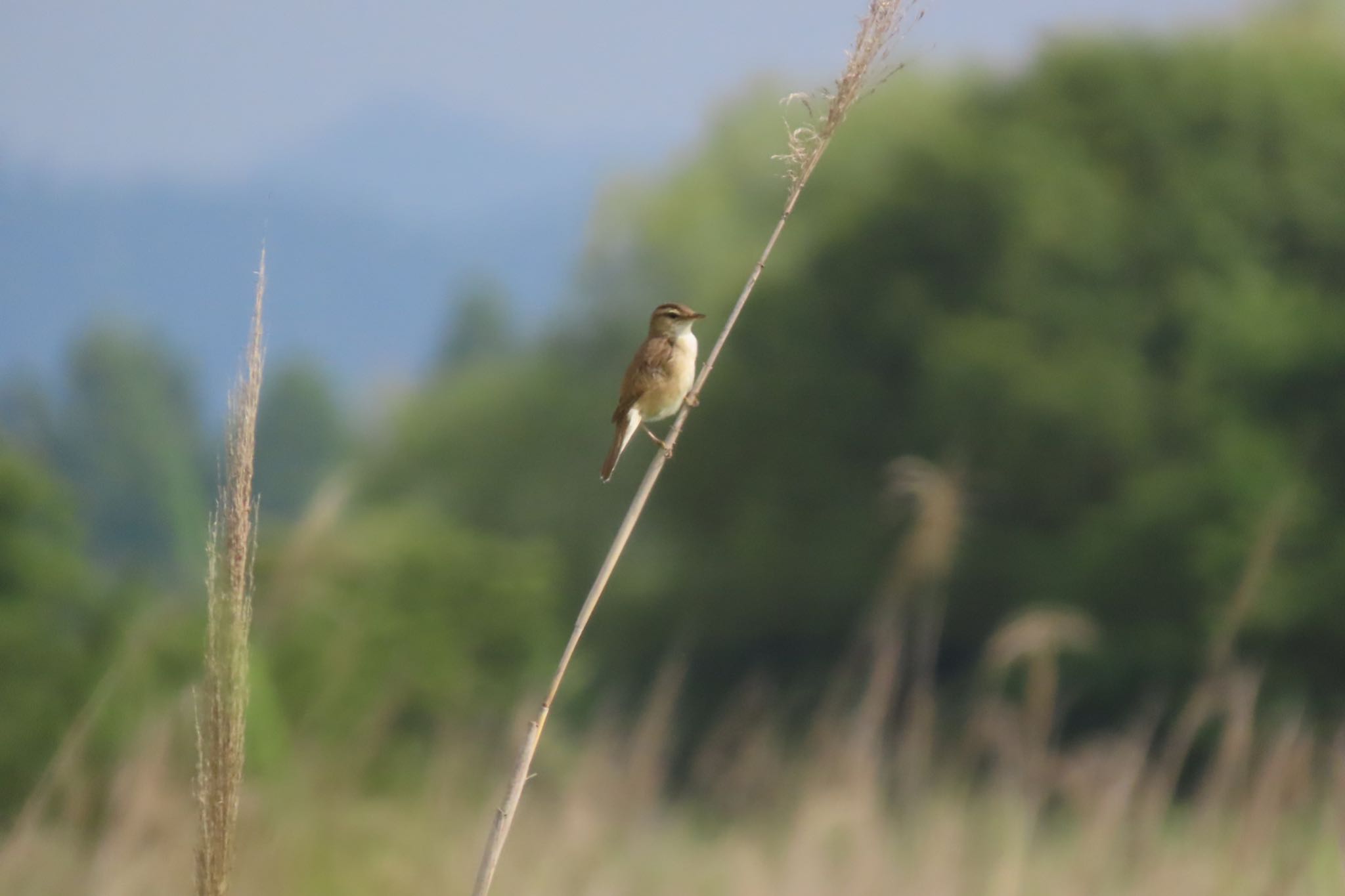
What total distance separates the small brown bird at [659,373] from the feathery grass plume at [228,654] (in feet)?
6.65

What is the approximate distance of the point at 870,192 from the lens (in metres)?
24.4

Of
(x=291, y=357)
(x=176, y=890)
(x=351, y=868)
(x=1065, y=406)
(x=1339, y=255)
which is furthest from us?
(x=291, y=357)

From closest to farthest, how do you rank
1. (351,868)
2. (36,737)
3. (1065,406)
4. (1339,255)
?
(351,868) < (36,737) < (1065,406) < (1339,255)

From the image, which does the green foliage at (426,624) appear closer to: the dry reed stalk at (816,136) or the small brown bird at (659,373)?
the small brown bird at (659,373)

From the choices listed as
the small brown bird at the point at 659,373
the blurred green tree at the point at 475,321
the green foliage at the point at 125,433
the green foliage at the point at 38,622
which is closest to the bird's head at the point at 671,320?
the small brown bird at the point at 659,373

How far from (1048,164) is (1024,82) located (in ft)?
12.5

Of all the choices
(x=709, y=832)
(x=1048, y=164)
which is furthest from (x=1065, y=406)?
(x=709, y=832)

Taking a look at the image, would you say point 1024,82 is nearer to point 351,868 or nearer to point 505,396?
point 505,396

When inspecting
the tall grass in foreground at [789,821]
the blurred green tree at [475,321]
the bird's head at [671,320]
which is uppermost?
the bird's head at [671,320]

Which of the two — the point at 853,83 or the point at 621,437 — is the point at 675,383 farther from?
the point at 853,83

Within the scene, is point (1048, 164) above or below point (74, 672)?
above

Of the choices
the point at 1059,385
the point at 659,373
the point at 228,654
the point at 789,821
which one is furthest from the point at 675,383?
the point at 1059,385

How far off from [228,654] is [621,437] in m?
2.13

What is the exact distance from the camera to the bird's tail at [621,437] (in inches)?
129
